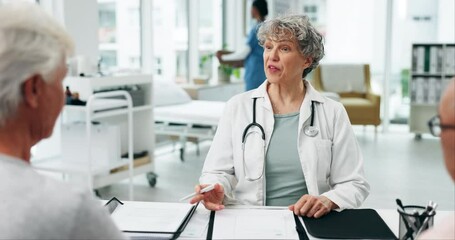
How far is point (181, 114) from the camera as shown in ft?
16.1

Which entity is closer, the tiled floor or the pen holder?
the pen holder

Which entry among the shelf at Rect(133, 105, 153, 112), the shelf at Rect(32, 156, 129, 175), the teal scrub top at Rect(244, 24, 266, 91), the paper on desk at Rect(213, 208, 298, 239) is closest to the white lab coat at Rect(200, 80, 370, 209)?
the paper on desk at Rect(213, 208, 298, 239)

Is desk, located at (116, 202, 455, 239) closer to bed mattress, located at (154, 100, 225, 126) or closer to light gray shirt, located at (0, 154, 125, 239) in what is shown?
light gray shirt, located at (0, 154, 125, 239)

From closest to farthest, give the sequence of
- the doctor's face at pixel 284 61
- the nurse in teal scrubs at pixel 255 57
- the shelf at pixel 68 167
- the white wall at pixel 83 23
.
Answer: the doctor's face at pixel 284 61, the shelf at pixel 68 167, the white wall at pixel 83 23, the nurse in teal scrubs at pixel 255 57

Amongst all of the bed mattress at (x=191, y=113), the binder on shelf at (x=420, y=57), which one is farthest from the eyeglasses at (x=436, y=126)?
the binder on shelf at (x=420, y=57)

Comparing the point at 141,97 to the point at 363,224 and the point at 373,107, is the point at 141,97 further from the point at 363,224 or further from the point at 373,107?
the point at 373,107

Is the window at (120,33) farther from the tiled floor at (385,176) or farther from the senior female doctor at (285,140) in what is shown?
the senior female doctor at (285,140)

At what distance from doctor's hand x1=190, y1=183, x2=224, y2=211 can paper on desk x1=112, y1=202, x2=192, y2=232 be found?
0.05m

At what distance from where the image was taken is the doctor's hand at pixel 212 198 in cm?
175

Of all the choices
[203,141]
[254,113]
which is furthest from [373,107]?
[254,113]

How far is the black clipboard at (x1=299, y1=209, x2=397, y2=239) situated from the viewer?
150 centimetres

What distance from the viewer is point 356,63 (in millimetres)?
7484

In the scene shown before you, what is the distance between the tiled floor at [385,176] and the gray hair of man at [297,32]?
1744 mm

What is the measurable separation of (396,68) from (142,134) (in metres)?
4.42
